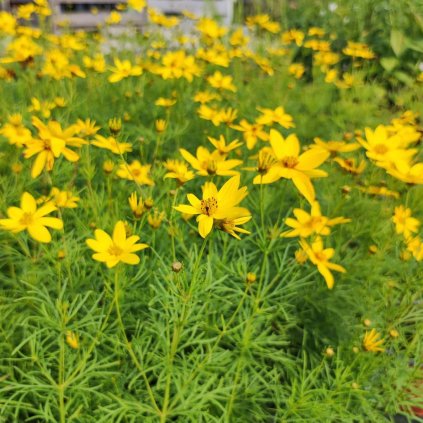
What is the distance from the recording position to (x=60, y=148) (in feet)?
2.90

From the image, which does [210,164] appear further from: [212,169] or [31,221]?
[31,221]

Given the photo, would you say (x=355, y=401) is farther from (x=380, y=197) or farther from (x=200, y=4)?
(x=200, y=4)

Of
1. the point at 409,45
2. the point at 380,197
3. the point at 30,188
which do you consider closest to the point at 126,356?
the point at 30,188

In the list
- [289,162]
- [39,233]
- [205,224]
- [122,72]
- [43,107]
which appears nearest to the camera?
→ [205,224]

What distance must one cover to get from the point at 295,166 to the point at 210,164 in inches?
7.5

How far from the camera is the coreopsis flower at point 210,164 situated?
0.95 m

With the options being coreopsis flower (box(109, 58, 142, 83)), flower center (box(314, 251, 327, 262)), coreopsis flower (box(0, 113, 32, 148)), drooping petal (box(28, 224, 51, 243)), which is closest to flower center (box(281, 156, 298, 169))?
flower center (box(314, 251, 327, 262))

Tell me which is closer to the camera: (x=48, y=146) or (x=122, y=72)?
(x=48, y=146)

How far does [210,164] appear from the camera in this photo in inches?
37.9

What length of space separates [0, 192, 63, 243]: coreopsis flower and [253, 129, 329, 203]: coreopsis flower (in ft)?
1.25

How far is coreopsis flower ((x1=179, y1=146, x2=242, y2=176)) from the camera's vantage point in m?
0.95

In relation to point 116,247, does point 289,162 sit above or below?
above

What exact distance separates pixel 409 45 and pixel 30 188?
248 centimetres

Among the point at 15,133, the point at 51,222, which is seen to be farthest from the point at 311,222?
the point at 15,133
